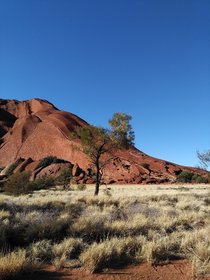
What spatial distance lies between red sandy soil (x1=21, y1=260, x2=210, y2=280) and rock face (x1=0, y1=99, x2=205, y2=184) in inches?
2425

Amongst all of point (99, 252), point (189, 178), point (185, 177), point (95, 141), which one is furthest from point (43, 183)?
point (99, 252)

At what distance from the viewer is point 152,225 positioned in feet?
38.4

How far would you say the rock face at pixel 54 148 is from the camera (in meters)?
79.3

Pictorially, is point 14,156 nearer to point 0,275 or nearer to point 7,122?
point 7,122

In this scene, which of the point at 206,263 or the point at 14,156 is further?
the point at 14,156

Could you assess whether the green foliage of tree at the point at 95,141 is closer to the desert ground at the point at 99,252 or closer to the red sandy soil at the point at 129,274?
the desert ground at the point at 99,252

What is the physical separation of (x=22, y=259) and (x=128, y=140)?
1161 inches

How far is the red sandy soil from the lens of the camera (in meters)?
6.69

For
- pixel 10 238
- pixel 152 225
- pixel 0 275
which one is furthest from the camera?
pixel 152 225

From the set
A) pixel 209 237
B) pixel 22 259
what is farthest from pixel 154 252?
pixel 22 259

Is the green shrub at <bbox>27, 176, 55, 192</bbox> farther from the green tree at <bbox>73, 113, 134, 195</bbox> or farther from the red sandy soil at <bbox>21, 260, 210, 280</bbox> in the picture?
the red sandy soil at <bbox>21, 260, 210, 280</bbox>

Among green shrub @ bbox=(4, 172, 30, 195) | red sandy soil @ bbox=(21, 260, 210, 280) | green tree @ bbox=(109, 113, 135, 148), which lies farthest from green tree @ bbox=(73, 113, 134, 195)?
red sandy soil @ bbox=(21, 260, 210, 280)

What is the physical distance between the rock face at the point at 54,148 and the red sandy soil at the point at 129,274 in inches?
2425

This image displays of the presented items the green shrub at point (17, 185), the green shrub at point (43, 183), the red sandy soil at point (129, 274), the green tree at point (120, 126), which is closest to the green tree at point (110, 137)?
the green tree at point (120, 126)
